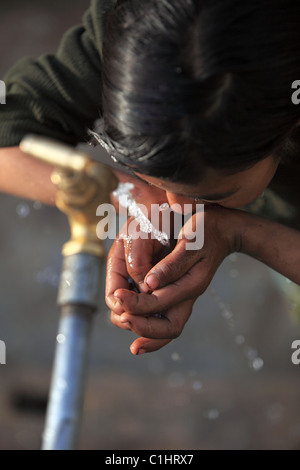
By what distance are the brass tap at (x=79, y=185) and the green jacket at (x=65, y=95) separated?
20 centimetres

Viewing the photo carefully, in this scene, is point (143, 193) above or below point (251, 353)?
below

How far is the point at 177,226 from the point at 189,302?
4.0 inches

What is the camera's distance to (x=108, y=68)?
0.54 m

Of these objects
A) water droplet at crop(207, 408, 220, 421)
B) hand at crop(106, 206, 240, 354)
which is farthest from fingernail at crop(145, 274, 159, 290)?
water droplet at crop(207, 408, 220, 421)

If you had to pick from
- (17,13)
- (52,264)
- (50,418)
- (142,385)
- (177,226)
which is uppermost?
(17,13)

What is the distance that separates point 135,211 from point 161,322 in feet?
0.55

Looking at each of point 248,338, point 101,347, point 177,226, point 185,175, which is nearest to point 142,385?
point 101,347

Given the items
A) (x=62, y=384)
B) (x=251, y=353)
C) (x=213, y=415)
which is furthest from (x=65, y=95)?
(x=251, y=353)

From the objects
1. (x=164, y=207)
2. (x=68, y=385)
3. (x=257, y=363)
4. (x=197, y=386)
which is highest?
(x=257, y=363)

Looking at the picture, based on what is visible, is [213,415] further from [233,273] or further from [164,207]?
[164,207]

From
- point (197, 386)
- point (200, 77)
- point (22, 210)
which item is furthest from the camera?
point (22, 210)

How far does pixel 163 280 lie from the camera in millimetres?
578

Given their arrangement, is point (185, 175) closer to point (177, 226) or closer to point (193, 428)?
point (177, 226)

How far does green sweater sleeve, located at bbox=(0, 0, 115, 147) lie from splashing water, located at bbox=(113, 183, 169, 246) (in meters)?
0.12
